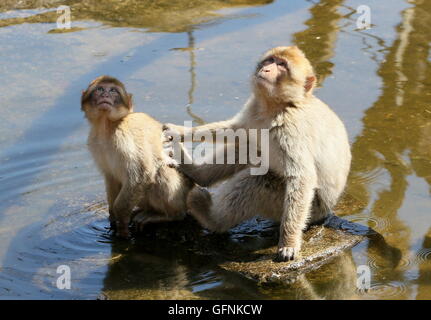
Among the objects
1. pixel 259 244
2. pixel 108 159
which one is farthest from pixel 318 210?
pixel 108 159

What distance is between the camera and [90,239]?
243 inches

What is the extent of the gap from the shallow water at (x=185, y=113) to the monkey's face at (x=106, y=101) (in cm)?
97

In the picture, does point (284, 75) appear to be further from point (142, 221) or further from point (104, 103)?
point (142, 221)

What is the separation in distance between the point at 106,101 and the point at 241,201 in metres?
1.19

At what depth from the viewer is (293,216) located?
18.5 ft

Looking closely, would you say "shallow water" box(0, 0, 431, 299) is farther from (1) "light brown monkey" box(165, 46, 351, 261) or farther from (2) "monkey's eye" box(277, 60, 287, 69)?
(2) "monkey's eye" box(277, 60, 287, 69)

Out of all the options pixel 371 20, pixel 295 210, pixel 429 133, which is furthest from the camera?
pixel 371 20

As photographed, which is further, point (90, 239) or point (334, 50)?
point (334, 50)

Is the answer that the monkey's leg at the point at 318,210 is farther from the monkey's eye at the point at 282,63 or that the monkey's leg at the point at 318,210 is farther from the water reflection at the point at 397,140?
the monkey's eye at the point at 282,63

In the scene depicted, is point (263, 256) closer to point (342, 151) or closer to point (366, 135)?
point (342, 151)

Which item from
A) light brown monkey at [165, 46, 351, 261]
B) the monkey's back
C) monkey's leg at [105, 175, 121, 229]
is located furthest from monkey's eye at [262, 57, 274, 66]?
monkey's leg at [105, 175, 121, 229]
